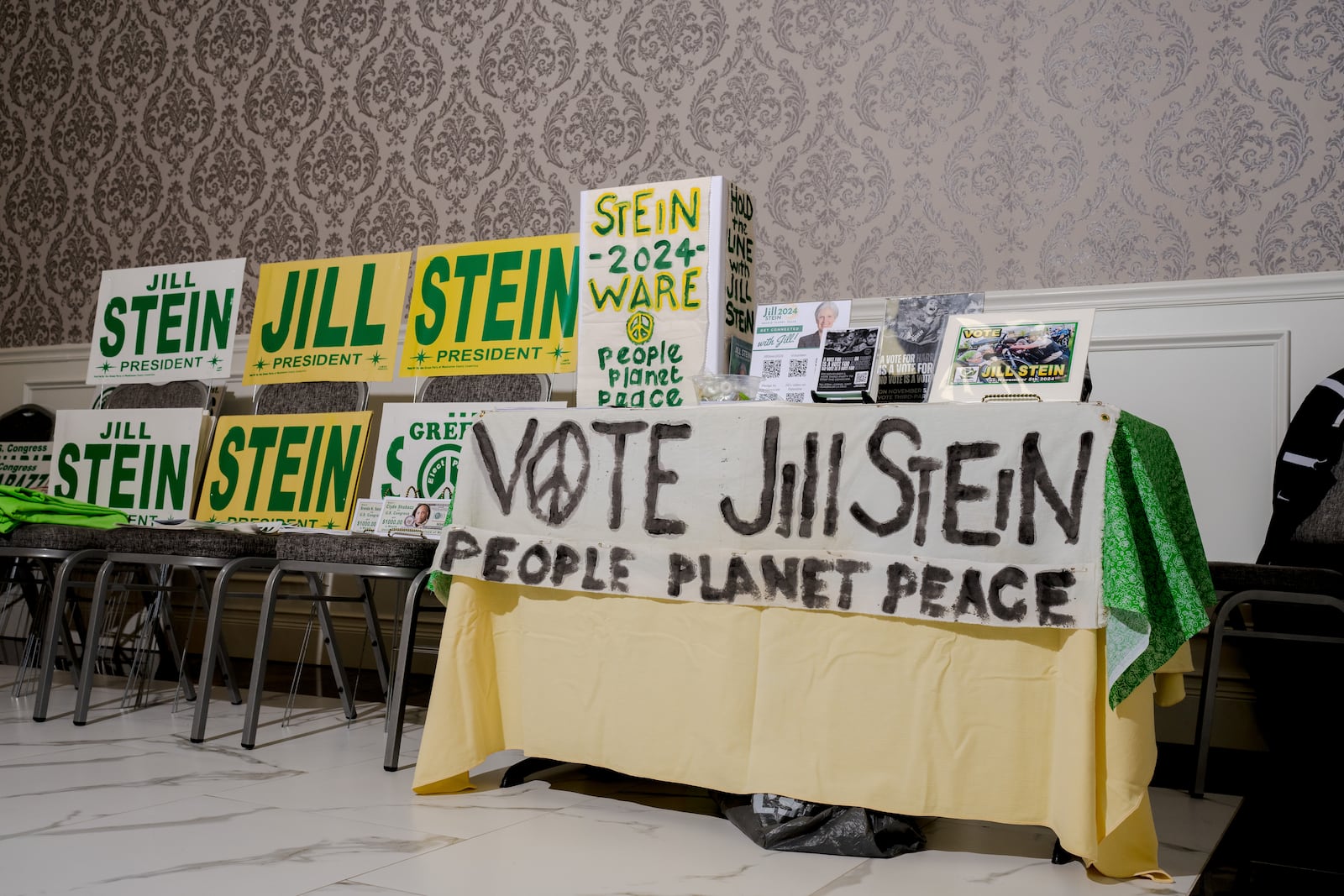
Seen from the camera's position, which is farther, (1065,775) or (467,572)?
(467,572)

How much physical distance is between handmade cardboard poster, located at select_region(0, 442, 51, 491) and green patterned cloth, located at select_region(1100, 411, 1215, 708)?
3292 mm

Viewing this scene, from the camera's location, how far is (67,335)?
383cm

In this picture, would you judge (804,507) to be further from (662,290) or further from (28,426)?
(28,426)

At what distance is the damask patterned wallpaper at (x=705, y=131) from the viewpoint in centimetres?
239

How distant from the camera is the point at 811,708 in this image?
1485 millimetres

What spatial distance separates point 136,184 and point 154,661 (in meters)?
1.76

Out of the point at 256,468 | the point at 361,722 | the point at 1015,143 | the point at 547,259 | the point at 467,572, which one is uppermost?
the point at 1015,143

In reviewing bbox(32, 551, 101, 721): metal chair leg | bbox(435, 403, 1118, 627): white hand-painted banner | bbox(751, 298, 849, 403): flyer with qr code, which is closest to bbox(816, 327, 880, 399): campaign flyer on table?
bbox(751, 298, 849, 403): flyer with qr code

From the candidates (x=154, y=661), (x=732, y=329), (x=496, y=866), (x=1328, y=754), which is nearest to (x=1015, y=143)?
(x=732, y=329)

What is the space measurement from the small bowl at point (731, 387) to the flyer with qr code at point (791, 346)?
0.01 m

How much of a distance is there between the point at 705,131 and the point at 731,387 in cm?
141

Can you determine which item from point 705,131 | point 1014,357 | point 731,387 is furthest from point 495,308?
point 1014,357

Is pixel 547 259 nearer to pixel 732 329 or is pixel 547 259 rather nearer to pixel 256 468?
pixel 732 329

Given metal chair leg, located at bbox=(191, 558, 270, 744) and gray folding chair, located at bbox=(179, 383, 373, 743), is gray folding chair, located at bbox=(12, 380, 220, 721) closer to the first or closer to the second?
gray folding chair, located at bbox=(179, 383, 373, 743)
